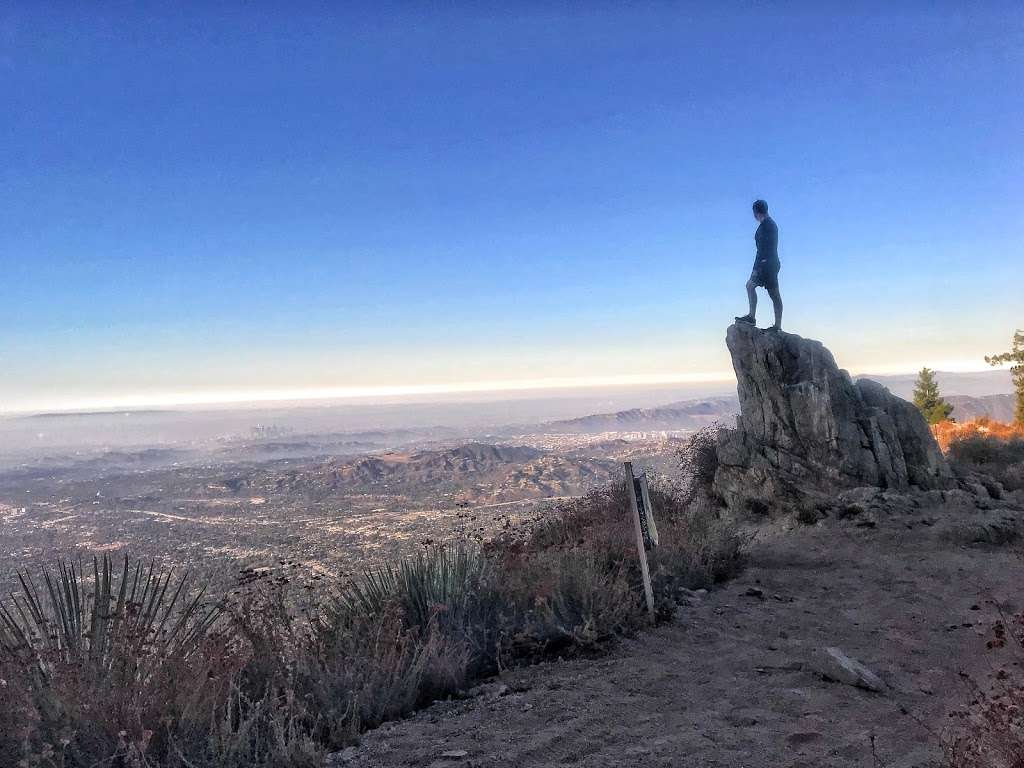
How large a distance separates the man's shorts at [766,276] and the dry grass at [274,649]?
659cm

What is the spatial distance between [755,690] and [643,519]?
65.5 inches

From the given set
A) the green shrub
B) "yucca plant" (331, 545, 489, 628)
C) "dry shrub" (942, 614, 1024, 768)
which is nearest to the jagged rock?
"dry shrub" (942, 614, 1024, 768)

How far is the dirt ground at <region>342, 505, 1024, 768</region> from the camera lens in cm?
371

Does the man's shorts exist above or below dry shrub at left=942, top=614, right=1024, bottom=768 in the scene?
above

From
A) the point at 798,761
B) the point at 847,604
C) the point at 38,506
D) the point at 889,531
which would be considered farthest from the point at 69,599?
the point at 38,506

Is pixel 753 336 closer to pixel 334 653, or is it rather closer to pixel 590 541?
pixel 590 541

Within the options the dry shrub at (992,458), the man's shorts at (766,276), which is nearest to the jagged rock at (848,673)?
the man's shorts at (766,276)

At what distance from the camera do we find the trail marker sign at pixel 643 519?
5.83m

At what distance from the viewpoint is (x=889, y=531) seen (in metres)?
10.2

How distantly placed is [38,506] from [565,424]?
6811 centimetres

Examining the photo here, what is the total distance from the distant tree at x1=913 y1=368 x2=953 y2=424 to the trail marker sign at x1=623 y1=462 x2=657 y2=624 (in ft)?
102

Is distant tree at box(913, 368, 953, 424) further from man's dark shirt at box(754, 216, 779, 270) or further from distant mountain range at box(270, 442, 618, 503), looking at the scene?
man's dark shirt at box(754, 216, 779, 270)

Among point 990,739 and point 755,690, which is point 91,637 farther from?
point 990,739

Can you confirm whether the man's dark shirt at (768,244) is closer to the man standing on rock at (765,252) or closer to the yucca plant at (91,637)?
the man standing on rock at (765,252)
